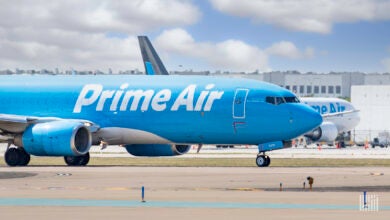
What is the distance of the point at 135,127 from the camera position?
5584cm

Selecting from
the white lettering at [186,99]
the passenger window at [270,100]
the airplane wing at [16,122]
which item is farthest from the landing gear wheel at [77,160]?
the passenger window at [270,100]

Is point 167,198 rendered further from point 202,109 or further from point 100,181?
point 202,109

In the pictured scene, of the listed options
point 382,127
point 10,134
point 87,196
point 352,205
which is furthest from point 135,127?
point 382,127

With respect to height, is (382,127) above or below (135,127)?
above

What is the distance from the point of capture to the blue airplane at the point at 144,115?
53.2m

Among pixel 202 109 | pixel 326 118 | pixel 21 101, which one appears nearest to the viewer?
pixel 202 109

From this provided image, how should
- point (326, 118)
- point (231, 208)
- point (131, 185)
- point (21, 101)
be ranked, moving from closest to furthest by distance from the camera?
point (231, 208) < point (131, 185) < point (21, 101) < point (326, 118)

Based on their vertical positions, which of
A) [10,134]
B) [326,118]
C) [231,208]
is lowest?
[231,208]

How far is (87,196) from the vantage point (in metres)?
32.7

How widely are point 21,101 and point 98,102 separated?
5.12 metres

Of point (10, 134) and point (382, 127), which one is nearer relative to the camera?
point (10, 134)

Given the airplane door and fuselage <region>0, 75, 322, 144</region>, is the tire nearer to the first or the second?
fuselage <region>0, 75, 322, 144</region>

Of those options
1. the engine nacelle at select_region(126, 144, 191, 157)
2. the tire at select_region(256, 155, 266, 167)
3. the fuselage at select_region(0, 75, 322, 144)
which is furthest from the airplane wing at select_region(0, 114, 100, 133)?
the tire at select_region(256, 155, 266, 167)

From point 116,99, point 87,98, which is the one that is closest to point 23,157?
point 87,98
